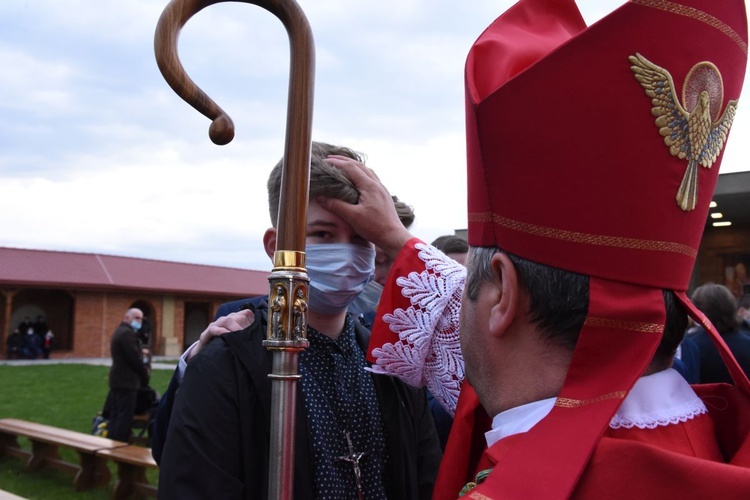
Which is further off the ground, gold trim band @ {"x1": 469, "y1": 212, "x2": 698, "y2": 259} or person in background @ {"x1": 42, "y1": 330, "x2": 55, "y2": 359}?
gold trim band @ {"x1": 469, "y1": 212, "x2": 698, "y2": 259}

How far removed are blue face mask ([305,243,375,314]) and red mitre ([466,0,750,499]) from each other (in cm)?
76

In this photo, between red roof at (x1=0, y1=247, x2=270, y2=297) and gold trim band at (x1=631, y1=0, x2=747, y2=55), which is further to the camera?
red roof at (x1=0, y1=247, x2=270, y2=297)

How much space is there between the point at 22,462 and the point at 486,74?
8562 millimetres

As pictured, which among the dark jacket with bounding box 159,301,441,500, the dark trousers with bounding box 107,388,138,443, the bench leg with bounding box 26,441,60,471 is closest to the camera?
the dark jacket with bounding box 159,301,441,500

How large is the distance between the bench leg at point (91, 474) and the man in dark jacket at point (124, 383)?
137 centimetres

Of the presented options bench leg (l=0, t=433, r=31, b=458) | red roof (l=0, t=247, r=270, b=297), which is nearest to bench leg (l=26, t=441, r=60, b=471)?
bench leg (l=0, t=433, r=31, b=458)

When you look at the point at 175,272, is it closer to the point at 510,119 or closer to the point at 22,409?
the point at 22,409

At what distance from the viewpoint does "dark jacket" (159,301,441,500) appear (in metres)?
1.50

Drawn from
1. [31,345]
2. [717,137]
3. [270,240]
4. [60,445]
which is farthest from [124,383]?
[31,345]

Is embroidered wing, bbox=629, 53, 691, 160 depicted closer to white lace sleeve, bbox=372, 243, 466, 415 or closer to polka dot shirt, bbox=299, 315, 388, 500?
white lace sleeve, bbox=372, 243, 466, 415

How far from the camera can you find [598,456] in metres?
1.07

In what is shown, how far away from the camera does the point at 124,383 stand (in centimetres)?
852

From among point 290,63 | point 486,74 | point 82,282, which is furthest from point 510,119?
point 82,282

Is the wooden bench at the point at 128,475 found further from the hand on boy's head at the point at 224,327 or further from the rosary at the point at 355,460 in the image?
the rosary at the point at 355,460
